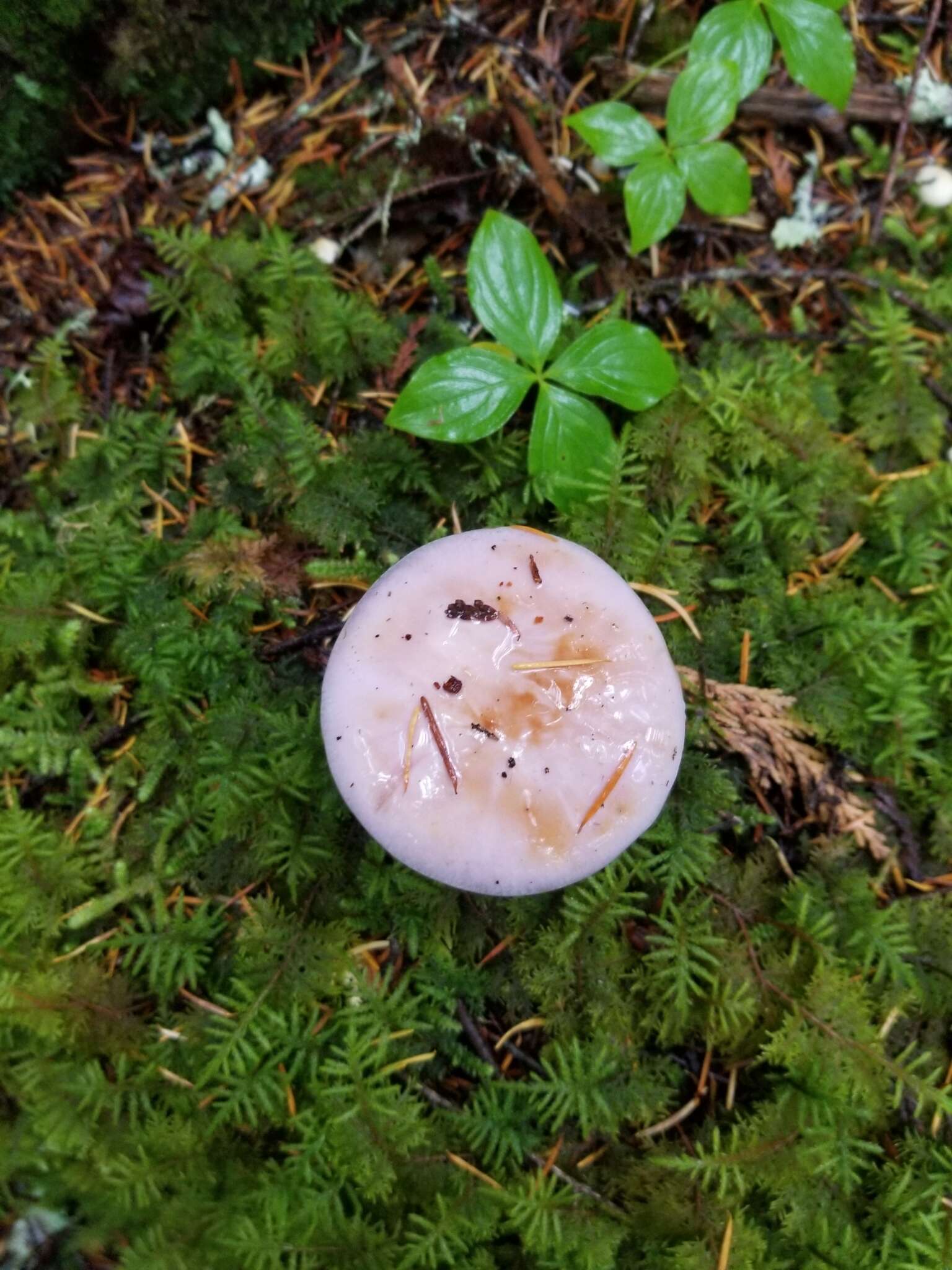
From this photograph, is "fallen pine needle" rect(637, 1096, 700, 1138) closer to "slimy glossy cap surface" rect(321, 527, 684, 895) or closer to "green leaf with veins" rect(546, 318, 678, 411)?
"slimy glossy cap surface" rect(321, 527, 684, 895)

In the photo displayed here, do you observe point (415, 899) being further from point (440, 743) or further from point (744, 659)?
point (744, 659)

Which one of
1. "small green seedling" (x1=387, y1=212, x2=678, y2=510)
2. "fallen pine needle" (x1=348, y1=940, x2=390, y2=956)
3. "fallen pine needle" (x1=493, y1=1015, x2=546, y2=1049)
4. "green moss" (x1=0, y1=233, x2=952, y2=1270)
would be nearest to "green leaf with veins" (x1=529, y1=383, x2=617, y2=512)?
"small green seedling" (x1=387, y1=212, x2=678, y2=510)

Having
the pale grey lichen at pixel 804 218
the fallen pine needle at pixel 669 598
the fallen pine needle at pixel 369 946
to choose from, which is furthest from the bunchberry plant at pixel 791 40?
the fallen pine needle at pixel 369 946

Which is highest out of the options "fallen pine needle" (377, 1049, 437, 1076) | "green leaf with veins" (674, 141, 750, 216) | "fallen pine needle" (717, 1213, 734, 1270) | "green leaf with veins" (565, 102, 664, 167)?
"green leaf with veins" (565, 102, 664, 167)

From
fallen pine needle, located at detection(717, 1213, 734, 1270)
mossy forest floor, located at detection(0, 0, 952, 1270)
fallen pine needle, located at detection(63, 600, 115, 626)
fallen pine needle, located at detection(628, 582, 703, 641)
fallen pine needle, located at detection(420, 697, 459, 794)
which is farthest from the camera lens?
fallen pine needle, located at detection(63, 600, 115, 626)

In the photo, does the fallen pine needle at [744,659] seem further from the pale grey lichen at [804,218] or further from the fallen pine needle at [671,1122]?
the pale grey lichen at [804,218]
